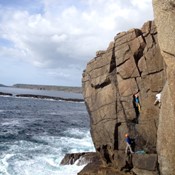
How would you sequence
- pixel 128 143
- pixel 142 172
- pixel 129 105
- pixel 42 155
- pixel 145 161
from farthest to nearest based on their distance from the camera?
pixel 42 155
pixel 129 105
pixel 128 143
pixel 142 172
pixel 145 161

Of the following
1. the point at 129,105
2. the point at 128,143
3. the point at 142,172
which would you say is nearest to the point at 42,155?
the point at 128,143

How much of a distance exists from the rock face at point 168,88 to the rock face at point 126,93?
2642mm

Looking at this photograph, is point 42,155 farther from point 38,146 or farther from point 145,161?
point 145,161

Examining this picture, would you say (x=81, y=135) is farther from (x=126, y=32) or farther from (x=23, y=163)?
(x=126, y=32)

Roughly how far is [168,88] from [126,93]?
30.2ft

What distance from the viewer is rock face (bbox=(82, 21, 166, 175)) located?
2644 cm

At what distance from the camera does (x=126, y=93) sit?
28.6 m

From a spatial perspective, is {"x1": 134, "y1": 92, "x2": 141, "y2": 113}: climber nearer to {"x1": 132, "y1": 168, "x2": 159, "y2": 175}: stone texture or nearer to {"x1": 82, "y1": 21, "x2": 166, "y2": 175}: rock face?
{"x1": 82, "y1": 21, "x2": 166, "y2": 175}: rock face

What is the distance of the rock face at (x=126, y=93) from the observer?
86.7 ft

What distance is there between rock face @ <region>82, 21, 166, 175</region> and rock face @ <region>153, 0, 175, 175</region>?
104 inches

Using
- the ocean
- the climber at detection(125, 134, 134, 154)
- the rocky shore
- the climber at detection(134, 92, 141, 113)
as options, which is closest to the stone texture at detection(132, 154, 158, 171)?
the rocky shore

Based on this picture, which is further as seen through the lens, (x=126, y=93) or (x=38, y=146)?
(x=38, y=146)

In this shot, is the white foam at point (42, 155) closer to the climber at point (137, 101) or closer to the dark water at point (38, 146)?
the dark water at point (38, 146)

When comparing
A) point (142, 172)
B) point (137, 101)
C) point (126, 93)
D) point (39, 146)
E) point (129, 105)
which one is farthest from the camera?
point (39, 146)
